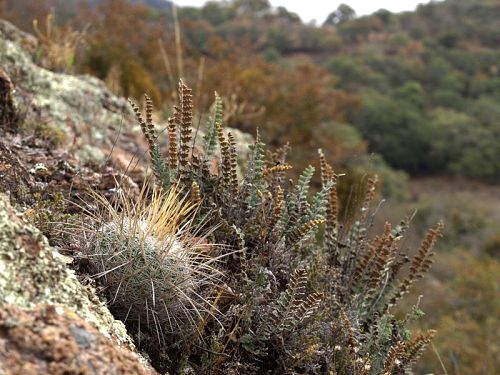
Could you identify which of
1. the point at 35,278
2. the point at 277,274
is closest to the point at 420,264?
the point at 277,274

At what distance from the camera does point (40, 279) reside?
1.55 m

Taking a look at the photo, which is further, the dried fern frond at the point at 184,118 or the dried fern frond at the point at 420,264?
the dried fern frond at the point at 420,264

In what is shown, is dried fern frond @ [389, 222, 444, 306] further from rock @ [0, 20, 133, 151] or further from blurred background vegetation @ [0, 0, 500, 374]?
rock @ [0, 20, 133, 151]

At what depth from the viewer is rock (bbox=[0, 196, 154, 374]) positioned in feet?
4.60

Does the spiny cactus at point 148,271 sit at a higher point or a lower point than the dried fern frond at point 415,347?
higher

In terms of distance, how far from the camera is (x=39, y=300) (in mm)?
1501

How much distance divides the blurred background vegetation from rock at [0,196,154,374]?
1.33 m

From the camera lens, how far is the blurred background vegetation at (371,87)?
1036 cm

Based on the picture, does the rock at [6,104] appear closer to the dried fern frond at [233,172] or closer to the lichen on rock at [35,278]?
the dried fern frond at [233,172]

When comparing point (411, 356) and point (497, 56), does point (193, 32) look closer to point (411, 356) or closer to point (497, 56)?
point (411, 356)

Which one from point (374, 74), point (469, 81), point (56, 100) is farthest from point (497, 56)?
point (56, 100)

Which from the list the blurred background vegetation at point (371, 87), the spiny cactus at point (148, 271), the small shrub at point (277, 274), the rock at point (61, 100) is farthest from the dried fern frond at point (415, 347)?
the rock at point (61, 100)

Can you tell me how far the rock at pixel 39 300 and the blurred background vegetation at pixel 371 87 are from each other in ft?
4.36

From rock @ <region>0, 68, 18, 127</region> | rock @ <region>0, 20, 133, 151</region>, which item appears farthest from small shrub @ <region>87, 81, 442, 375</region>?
rock @ <region>0, 20, 133, 151</region>
